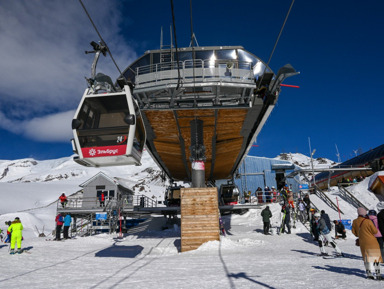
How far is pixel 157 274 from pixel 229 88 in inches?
375

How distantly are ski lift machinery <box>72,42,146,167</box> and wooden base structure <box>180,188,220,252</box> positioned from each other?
5247mm

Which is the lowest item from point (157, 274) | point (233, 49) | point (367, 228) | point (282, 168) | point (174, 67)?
point (157, 274)

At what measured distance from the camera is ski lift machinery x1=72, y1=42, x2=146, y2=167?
6.54 m

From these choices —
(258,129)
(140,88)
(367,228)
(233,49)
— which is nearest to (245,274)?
(367,228)

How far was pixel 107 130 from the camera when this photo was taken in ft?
22.0

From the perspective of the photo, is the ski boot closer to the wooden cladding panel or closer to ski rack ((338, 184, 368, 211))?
the wooden cladding panel

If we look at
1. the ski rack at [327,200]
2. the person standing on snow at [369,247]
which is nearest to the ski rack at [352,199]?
the ski rack at [327,200]

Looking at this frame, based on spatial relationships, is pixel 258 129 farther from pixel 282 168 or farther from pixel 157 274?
pixel 282 168

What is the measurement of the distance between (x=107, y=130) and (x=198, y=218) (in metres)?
6.49

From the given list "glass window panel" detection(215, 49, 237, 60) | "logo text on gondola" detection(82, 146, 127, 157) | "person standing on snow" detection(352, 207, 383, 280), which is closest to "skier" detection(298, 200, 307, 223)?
"glass window panel" detection(215, 49, 237, 60)

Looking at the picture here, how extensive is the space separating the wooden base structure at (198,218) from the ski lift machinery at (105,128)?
5.25 meters

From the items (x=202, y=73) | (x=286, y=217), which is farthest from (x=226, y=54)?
(x=286, y=217)

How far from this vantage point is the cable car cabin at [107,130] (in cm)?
653

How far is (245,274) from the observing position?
599cm
